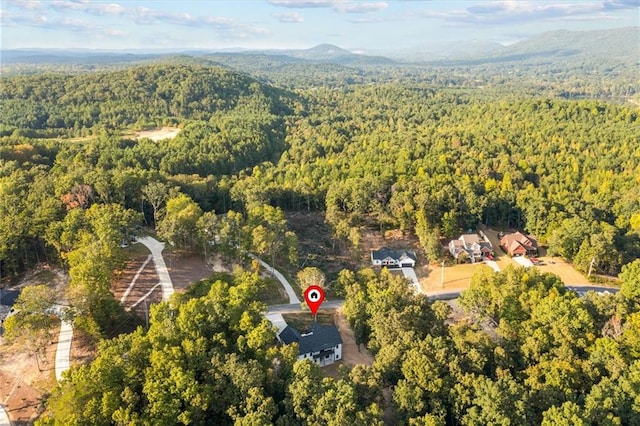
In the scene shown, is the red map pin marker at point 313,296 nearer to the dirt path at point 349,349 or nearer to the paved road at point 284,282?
the paved road at point 284,282

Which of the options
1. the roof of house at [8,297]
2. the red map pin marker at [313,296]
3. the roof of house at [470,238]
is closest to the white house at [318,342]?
the red map pin marker at [313,296]

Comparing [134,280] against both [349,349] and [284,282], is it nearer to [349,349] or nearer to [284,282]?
[284,282]

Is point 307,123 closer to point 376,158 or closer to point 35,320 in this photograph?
point 376,158

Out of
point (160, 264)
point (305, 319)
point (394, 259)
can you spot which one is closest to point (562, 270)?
point (394, 259)

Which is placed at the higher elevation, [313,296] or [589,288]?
[313,296]

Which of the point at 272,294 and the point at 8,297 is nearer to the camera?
the point at 8,297

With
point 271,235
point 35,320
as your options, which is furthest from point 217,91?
point 35,320
